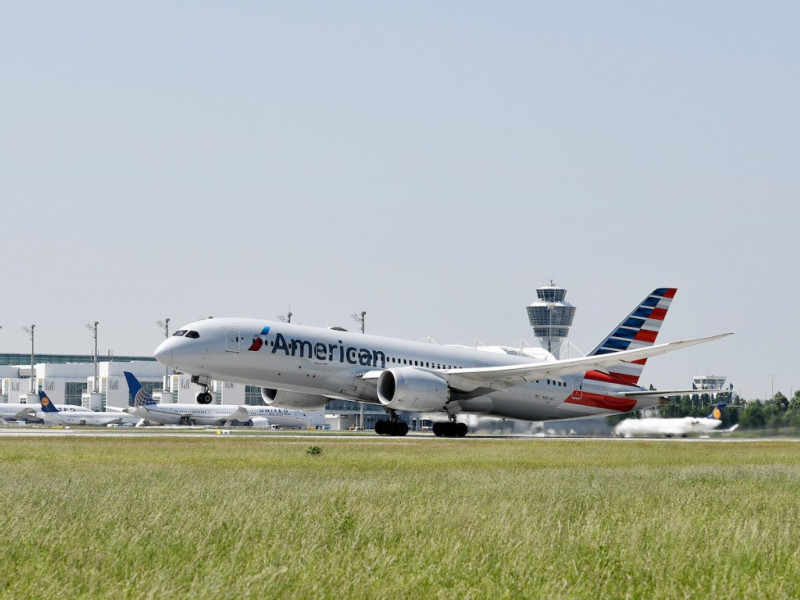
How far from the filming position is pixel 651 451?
124ft

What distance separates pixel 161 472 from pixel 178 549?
12663 mm

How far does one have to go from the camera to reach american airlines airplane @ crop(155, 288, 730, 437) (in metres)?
45.1

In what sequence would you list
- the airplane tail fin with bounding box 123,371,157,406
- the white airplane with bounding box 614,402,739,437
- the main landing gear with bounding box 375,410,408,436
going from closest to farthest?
the main landing gear with bounding box 375,410,408,436 → the white airplane with bounding box 614,402,739,437 → the airplane tail fin with bounding box 123,371,157,406

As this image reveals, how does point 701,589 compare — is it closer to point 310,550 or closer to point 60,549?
point 310,550

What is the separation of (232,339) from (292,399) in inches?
355

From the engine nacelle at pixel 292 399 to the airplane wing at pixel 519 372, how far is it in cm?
657

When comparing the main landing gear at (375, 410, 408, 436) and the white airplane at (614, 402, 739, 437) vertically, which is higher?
the main landing gear at (375, 410, 408, 436)

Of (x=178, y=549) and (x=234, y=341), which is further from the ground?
(x=234, y=341)

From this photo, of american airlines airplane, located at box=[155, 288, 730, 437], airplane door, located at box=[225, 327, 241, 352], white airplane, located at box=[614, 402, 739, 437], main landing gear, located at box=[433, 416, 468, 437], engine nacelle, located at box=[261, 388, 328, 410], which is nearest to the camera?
airplane door, located at box=[225, 327, 241, 352]

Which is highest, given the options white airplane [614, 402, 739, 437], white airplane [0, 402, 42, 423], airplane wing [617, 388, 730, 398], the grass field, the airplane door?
the airplane door

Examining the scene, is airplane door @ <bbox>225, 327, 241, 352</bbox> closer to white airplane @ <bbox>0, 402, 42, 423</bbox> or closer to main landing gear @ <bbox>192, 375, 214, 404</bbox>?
main landing gear @ <bbox>192, 375, 214, 404</bbox>

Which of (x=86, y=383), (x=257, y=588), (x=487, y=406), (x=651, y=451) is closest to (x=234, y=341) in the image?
(x=487, y=406)

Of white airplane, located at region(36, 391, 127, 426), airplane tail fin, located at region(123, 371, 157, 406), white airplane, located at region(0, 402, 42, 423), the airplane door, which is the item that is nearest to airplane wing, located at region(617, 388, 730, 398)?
the airplane door

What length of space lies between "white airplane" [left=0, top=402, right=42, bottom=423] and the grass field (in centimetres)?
10034
